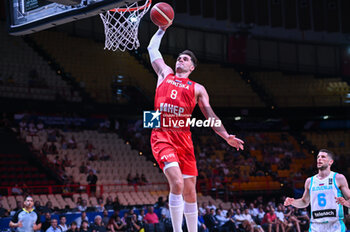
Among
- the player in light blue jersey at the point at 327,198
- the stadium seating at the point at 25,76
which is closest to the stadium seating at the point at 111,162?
the stadium seating at the point at 25,76

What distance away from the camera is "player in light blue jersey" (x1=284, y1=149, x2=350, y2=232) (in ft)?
22.4

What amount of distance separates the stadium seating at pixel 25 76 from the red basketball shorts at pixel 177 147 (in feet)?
51.0

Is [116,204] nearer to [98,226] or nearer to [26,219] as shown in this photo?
[98,226]

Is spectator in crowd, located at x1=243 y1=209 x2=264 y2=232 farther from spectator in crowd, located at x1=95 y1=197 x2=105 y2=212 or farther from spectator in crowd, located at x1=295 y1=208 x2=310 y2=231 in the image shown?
spectator in crowd, located at x1=95 y1=197 x2=105 y2=212

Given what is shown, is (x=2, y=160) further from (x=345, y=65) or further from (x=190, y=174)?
(x=345, y=65)

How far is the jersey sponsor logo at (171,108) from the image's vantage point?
18.2 ft

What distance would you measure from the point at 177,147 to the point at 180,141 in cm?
8

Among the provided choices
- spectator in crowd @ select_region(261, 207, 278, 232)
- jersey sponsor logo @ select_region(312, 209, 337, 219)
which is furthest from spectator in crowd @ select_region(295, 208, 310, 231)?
jersey sponsor logo @ select_region(312, 209, 337, 219)

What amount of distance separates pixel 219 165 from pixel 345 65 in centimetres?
1276

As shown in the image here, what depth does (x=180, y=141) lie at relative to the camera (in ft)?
18.1

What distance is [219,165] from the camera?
2200 centimetres

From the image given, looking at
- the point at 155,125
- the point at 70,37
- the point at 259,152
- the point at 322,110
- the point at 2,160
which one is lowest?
the point at 155,125

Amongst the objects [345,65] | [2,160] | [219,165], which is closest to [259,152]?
[219,165]

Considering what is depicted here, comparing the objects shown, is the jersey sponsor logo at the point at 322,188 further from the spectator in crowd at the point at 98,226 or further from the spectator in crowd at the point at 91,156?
the spectator in crowd at the point at 91,156
